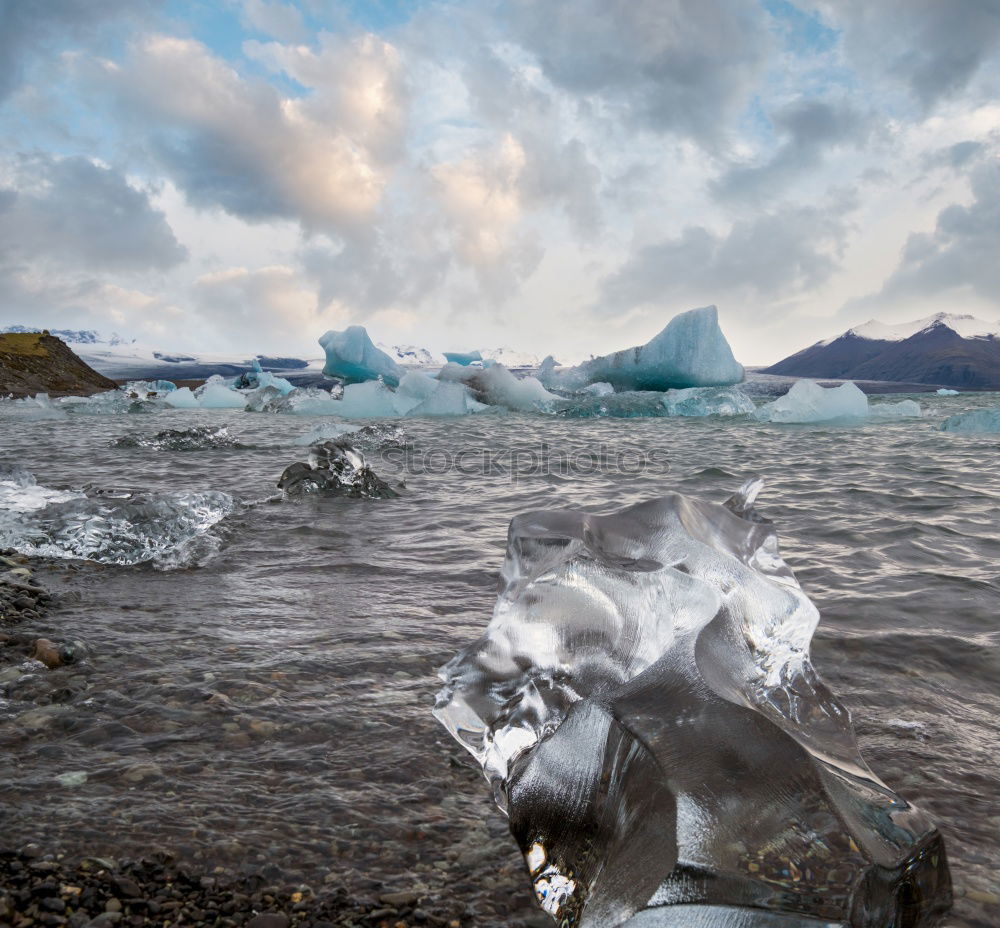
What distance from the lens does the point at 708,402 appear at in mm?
22562

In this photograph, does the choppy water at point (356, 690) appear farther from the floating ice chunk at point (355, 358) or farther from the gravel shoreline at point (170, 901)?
the floating ice chunk at point (355, 358)

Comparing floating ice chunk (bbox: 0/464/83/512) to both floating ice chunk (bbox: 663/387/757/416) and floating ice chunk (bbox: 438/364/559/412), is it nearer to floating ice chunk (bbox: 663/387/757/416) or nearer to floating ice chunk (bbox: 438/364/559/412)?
floating ice chunk (bbox: 438/364/559/412)

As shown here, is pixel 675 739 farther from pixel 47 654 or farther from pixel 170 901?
pixel 47 654

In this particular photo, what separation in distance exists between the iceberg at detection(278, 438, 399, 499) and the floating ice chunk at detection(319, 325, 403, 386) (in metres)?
22.1

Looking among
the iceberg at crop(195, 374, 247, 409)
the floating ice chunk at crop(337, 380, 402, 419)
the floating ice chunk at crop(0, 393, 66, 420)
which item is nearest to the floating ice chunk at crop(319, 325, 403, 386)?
the iceberg at crop(195, 374, 247, 409)

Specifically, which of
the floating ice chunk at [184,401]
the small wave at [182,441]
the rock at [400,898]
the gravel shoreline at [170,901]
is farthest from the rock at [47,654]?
the floating ice chunk at [184,401]

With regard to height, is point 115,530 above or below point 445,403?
below

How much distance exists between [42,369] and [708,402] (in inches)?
1724

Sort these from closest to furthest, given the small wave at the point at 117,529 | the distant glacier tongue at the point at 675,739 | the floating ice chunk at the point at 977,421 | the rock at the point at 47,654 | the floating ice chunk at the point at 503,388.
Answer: the distant glacier tongue at the point at 675,739
the rock at the point at 47,654
the small wave at the point at 117,529
the floating ice chunk at the point at 977,421
the floating ice chunk at the point at 503,388

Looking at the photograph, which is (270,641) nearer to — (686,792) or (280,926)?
(280,926)

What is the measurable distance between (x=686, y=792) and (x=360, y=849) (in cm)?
77

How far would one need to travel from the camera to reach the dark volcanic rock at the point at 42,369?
4097 centimetres

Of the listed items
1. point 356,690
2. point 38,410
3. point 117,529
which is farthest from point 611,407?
→ point 356,690

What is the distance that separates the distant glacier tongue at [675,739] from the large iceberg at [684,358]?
21854 mm
